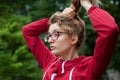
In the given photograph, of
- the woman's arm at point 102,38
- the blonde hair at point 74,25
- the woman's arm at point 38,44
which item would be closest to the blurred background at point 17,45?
the woman's arm at point 38,44

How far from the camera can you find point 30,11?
32.1ft

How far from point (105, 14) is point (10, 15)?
578cm

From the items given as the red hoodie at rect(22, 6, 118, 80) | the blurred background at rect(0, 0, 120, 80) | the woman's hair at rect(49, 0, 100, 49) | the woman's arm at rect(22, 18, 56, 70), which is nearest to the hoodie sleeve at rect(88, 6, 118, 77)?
the red hoodie at rect(22, 6, 118, 80)

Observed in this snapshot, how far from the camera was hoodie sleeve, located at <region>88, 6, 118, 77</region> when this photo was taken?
288 cm

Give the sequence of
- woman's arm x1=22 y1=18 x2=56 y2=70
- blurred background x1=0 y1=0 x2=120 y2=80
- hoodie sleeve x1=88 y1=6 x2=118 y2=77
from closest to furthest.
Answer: hoodie sleeve x1=88 y1=6 x2=118 y2=77 < woman's arm x1=22 y1=18 x2=56 y2=70 < blurred background x1=0 y1=0 x2=120 y2=80

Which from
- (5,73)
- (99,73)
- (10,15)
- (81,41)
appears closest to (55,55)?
(81,41)

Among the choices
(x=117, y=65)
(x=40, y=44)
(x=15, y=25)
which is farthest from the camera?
(x=117, y=65)

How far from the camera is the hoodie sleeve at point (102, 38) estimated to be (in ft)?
9.46

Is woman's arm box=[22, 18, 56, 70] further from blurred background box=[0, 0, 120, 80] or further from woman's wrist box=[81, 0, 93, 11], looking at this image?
blurred background box=[0, 0, 120, 80]

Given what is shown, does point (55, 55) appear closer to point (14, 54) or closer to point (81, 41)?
point (81, 41)

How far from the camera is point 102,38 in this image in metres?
2.90

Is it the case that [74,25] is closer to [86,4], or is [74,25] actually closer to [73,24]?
[73,24]

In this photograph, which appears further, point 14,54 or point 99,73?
point 14,54

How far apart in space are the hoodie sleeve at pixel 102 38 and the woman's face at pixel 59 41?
27cm
